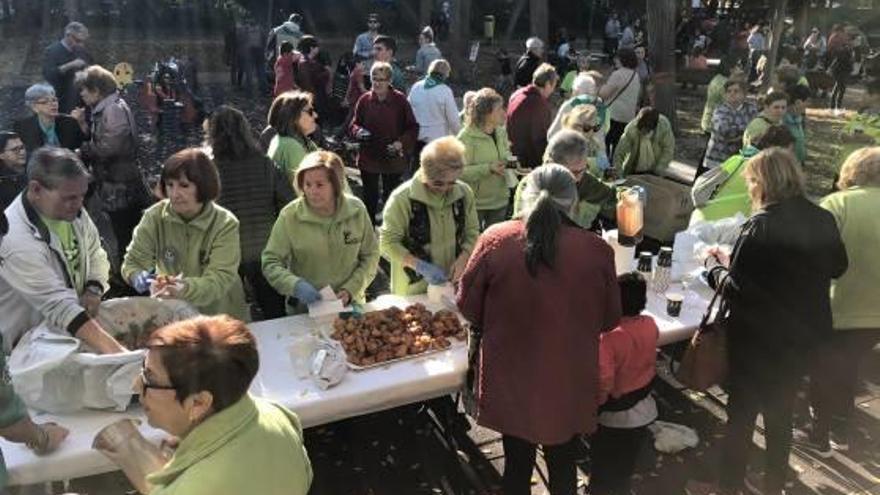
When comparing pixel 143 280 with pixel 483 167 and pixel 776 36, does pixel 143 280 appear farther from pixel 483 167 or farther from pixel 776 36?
pixel 776 36

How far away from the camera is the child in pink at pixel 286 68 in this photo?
876 centimetres

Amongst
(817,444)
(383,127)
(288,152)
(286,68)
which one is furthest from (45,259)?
(286,68)

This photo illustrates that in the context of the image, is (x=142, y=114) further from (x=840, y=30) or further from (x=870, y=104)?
(x=840, y=30)

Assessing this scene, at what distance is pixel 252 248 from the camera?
4168 mm

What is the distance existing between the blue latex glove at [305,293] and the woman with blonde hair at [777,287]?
1.76 m

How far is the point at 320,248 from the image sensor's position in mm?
3457

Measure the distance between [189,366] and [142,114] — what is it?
10926mm

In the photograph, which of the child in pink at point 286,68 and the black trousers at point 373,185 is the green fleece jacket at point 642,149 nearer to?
the black trousers at point 373,185

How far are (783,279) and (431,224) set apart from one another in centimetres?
160

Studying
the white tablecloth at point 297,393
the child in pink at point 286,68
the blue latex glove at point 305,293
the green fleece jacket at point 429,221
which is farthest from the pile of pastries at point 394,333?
the child in pink at point 286,68

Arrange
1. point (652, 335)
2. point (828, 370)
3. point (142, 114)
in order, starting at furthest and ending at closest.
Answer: point (142, 114) → point (828, 370) → point (652, 335)

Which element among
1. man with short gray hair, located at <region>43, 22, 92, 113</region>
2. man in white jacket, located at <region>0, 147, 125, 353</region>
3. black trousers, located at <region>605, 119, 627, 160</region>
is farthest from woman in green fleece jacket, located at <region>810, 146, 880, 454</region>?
man with short gray hair, located at <region>43, 22, 92, 113</region>

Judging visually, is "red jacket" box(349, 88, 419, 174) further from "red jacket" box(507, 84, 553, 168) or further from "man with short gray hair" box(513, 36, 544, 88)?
"man with short gray hair" box(513, 36, 544, 88)

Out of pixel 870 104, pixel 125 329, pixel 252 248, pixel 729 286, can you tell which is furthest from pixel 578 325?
pixel 870 104
